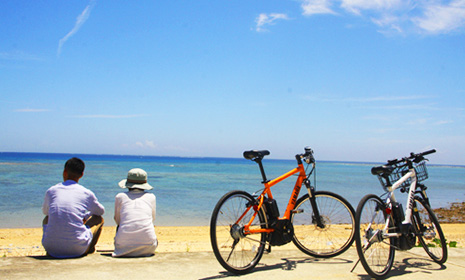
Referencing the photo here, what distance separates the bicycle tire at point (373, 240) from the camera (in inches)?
145

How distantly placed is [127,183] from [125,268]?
1152mm

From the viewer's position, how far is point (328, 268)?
4.14 metres

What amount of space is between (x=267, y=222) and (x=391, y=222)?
1.29 metres

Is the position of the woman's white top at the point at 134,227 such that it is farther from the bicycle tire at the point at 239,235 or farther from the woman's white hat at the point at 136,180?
the bicycle tire at the point at 239,235

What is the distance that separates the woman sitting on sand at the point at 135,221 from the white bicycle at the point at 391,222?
2301mm

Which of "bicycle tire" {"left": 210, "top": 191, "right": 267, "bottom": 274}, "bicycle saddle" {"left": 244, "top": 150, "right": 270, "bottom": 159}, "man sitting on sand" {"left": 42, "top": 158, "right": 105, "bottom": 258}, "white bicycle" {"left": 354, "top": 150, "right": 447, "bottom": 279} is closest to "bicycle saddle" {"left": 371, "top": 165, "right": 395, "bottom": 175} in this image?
"white bicycle" {"left": 354, "top": 150, "right": 447, "bottom": 279}

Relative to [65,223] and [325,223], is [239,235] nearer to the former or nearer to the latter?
[325,223]

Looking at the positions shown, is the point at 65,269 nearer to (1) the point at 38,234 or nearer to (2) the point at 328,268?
(2) the point at 328,268

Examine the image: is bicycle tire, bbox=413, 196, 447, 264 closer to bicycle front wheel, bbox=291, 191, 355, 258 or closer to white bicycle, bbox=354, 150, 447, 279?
white bicycle, bbox=354, 150, 447, 279

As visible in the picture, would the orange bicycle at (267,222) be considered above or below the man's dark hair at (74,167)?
below

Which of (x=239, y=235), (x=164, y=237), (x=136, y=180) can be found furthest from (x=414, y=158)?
(x=164, y=237)

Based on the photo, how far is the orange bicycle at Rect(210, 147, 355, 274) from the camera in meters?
3.92

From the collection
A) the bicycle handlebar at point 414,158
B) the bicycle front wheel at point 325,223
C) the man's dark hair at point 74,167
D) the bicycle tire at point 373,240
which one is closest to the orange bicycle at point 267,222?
the bicycle front wheel at point 325,223

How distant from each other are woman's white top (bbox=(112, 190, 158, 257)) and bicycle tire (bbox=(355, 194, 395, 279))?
2.27 meters
